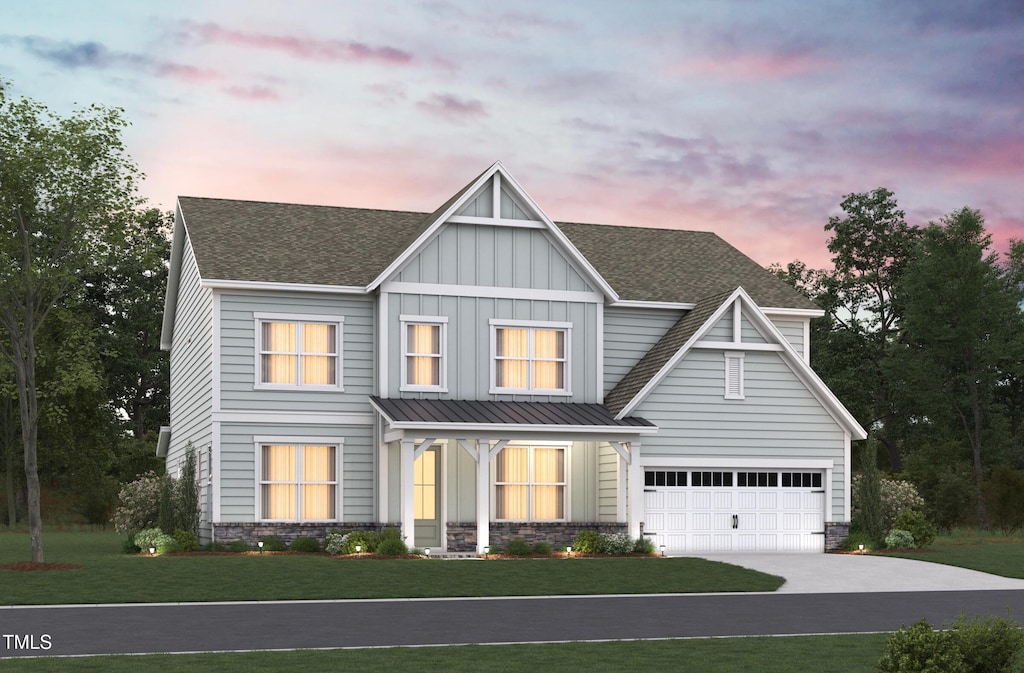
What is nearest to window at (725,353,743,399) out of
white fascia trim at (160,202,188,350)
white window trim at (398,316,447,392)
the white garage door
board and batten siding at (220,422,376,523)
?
the white garage door

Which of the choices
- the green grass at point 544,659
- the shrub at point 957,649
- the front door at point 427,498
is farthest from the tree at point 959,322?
the shrub at point 957,649

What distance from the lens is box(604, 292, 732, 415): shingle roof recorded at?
3481 cm

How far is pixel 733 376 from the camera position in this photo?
1383 inches

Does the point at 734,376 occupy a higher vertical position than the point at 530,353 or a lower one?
lower

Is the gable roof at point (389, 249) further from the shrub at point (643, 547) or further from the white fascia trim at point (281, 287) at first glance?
the shrub at point (643, 547)

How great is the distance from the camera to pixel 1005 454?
203 feet

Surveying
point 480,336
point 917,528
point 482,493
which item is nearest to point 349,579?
point 482,493

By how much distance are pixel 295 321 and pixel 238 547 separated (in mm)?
5846

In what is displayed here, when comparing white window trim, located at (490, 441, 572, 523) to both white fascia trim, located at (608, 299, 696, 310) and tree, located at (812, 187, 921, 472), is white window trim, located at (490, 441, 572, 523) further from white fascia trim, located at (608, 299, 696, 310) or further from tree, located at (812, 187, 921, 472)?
tree, located at (812, 187, 921, 472)

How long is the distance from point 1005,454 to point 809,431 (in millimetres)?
30347

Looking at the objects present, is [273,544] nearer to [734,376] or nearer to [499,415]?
[499,415]

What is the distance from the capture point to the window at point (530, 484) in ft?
114

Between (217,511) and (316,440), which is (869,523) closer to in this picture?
(316,440)

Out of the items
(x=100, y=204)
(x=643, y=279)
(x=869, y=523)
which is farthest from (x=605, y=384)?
(x=100, y=204)
